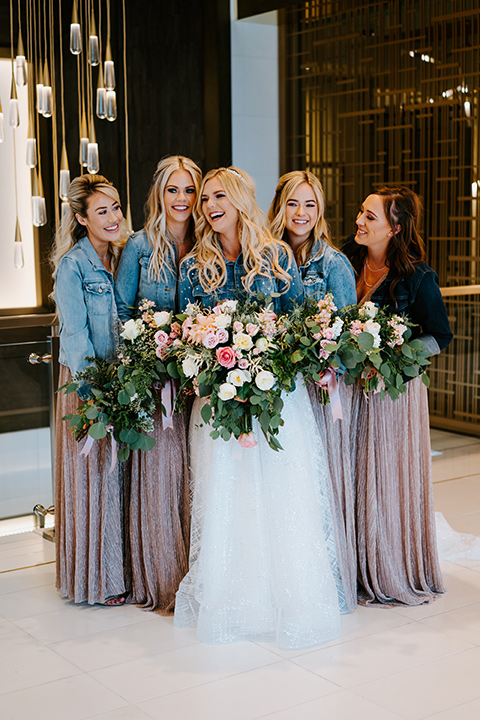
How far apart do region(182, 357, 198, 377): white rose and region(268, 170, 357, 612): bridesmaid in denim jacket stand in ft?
1.79

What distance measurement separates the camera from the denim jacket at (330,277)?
3.64 m

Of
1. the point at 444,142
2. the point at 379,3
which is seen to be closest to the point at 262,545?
the point at 444,142

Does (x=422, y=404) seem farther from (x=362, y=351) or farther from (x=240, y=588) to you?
(x=240, y=588)

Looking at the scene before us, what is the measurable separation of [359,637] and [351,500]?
54 cm

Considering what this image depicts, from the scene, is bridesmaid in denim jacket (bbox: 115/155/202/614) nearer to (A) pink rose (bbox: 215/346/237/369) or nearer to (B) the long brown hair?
(A) pink rose (bbox: 215/346/237/369)

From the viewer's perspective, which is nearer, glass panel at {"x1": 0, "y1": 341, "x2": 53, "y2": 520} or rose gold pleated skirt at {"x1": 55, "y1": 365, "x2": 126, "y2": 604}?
rose gold pleated skirt at {"x1": 55, "y1": 365, "x2": 126, "y2": 604}

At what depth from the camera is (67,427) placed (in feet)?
12.1

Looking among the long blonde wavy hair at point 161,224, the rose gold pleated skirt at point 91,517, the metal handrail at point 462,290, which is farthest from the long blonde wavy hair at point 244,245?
the metal handrail at point 462,290

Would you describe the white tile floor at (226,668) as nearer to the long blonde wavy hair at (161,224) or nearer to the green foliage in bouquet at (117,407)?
the green foliage in bouquet at (117,407)

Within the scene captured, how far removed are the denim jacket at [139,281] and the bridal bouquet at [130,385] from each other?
0.45 ft

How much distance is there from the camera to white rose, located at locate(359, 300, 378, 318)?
11.4ft

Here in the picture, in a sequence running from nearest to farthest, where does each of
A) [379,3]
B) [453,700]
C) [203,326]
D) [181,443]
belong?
[453,700]
[203,326]
[181,443]
[379,3]

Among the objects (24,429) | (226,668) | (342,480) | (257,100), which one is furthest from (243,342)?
(257,100)

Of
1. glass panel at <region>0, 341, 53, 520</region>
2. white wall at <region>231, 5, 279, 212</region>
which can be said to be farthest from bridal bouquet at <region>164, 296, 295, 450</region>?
white wall at <region>231, 5, 279, 212</region>
